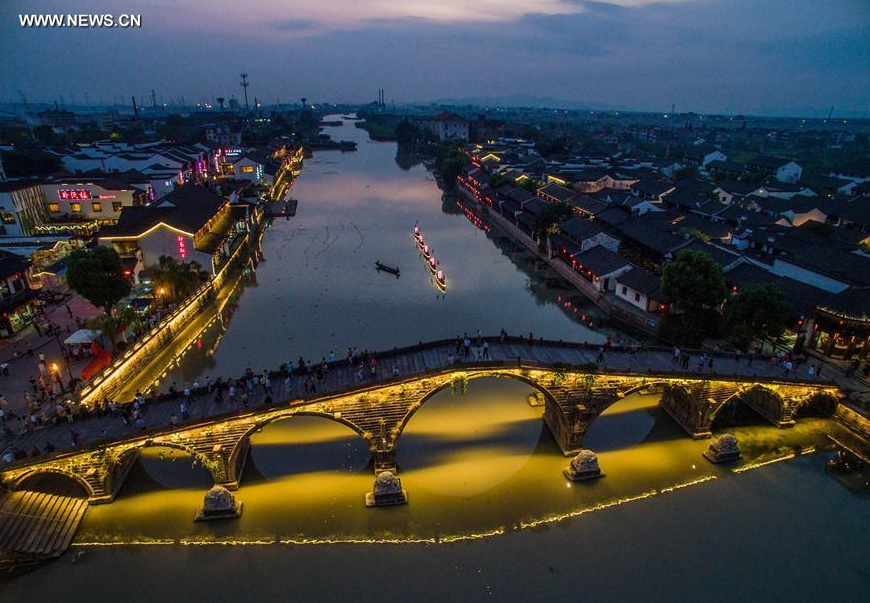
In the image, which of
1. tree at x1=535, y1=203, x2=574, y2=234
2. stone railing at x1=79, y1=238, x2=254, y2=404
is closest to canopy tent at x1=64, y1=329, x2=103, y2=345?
stone railing at x1=79, y1=238, x2=254, y2=404

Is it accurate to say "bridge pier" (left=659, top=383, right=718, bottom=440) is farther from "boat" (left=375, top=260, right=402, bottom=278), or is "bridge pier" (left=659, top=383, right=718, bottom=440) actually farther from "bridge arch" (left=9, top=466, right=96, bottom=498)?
"boat" (left=375, top=260, right=402, bottom=278)

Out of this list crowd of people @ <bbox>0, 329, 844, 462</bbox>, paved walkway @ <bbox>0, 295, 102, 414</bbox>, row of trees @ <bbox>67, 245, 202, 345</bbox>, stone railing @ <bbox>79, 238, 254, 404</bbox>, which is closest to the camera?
crowd of people @ <bbox>0, 329, 844, 462</bbox>

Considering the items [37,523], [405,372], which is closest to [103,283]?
[37,523]

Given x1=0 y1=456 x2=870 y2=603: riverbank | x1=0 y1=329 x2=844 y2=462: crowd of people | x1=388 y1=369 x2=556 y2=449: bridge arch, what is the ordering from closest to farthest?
x1=0 y1=456 x2=870 y2=603: riverbank
x1=0 y1=329 x2=844 y2=462: crowd of people
x1=388 y1=369 x2=556 y2=449: bridge arch

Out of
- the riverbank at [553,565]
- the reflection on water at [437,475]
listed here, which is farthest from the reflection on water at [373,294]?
the riverbank at [553,565]

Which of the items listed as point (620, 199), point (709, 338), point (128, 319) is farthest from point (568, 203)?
point (128, 319)

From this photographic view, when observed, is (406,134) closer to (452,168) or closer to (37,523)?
(452,168)

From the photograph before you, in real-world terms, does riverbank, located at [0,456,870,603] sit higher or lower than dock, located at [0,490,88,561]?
lower
